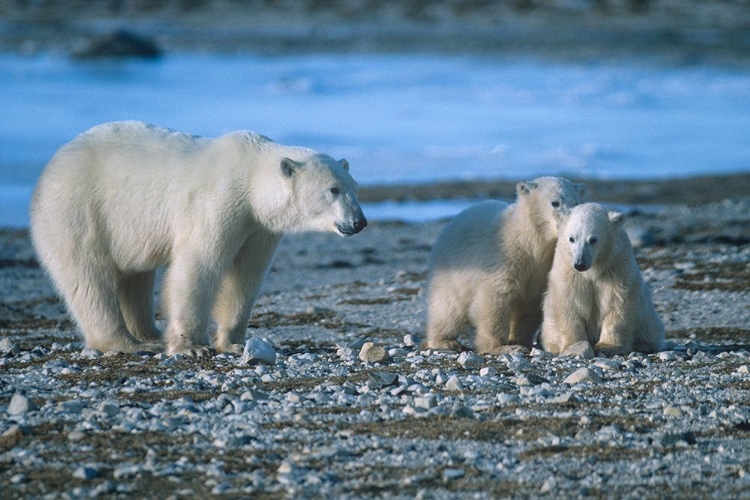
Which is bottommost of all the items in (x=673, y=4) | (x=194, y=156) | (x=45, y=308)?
(x=45, y=308)

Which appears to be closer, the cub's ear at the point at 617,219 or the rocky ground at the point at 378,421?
the rocky ground at the point at 378,421

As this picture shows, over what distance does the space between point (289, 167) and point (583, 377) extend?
2.12m

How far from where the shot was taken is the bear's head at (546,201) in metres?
7.90

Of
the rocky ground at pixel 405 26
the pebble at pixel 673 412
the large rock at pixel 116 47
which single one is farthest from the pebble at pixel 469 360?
the large rock at pixel 116 47

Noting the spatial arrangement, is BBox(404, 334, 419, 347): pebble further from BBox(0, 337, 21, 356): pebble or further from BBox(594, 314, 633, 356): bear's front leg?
BBox(0, 337, 21, 356): pebble

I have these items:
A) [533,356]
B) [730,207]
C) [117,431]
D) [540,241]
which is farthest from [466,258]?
[730,207]

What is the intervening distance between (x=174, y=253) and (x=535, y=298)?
240 centimetres

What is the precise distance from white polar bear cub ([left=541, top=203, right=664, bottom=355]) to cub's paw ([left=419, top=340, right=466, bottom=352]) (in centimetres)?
66

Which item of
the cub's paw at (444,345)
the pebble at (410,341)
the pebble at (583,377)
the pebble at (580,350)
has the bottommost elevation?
the pebble at (410,341)

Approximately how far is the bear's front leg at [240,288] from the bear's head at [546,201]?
5.37 ft

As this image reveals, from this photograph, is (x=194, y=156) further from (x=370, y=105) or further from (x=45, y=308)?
(x=370, y=105)

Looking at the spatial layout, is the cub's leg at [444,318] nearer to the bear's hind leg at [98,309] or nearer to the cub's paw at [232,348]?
the cub's paw at [232,348]

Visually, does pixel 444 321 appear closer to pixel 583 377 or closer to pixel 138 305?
pixel 583 377

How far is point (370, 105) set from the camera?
28.5 metres
